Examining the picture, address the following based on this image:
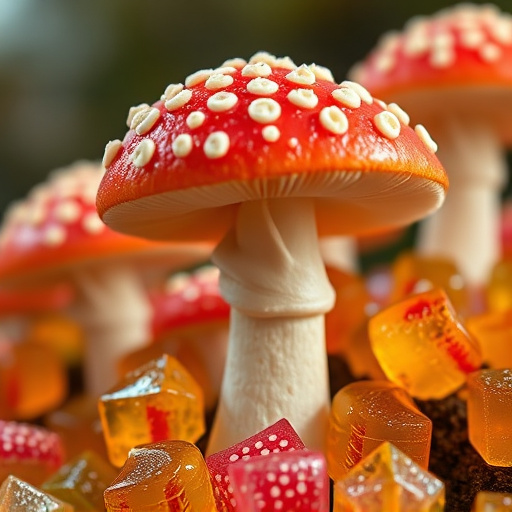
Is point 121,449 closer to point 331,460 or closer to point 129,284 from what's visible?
point 331,460

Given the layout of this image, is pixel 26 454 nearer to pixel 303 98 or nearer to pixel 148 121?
pixel 148 121

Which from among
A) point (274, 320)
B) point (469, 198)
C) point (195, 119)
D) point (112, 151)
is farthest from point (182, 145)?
point (469, 198)

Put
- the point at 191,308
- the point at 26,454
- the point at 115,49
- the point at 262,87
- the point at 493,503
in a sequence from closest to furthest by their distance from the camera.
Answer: the point at 493,503 < the point at 262,87 < the point at 26,454 < the point at 191,308 < the point at 115,49

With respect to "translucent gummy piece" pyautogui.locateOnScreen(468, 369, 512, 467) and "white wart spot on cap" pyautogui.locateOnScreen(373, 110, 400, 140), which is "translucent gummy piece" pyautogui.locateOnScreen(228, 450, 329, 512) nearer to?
"translucent gummy piece" pyautogui.locateOnScreen(468, 369, 512, 467)

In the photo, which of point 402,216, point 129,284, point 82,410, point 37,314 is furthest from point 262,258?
point 37,314

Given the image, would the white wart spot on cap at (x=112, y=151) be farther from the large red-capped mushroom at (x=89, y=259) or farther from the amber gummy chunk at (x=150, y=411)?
the large red-capped mushroom at (x=89, y=259)
